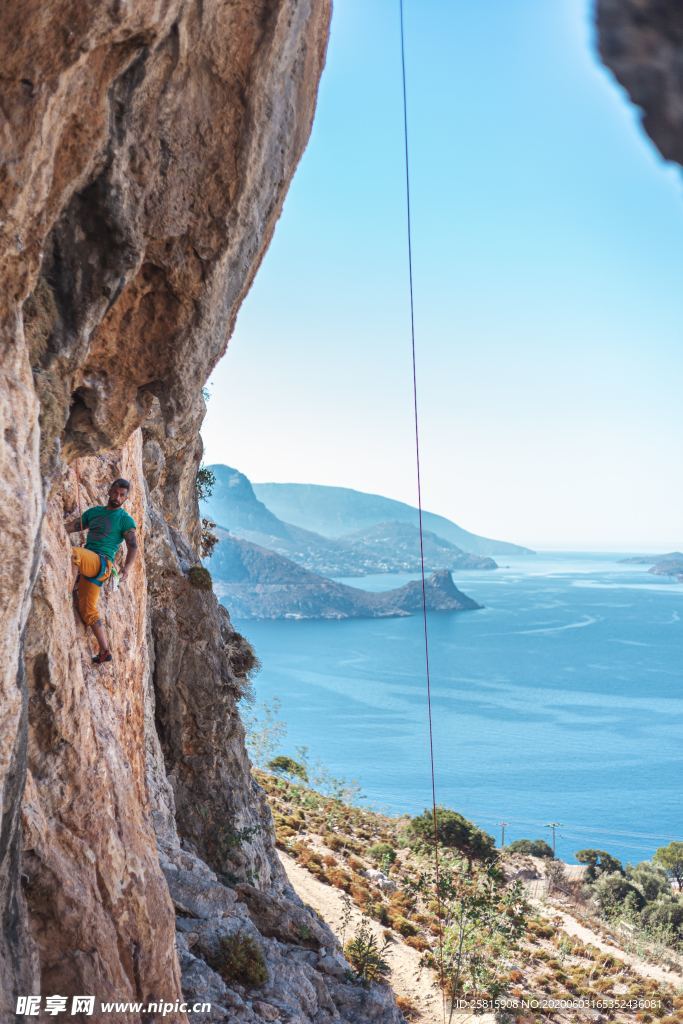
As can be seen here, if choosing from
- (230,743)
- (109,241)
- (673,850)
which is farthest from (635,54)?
(673,850)

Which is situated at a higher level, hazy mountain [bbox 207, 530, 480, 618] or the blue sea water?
hazy mountain [bbox 207, 530, 480, 618]

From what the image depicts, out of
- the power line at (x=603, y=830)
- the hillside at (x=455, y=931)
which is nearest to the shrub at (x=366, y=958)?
the hillside at (x=455, y=931)

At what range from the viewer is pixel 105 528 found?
7734 millimetres

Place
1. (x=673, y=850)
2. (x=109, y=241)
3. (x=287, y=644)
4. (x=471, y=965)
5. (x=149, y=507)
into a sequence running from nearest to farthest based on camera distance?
(x=109, y=241) → (x=149, y=507) → (x=471, y=965) → (x=673, y=850) → (x=287, y=644)

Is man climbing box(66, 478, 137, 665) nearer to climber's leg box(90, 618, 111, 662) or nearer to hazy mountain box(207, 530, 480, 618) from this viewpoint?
climber's leg box(90, 618, 111, 662)

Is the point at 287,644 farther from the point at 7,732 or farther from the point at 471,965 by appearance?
the point at 7,732

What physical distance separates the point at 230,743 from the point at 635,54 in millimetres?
14130

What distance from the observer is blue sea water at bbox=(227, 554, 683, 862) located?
219 feet

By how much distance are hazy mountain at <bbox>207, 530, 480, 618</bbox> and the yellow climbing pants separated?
476 ft

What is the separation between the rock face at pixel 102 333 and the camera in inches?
186

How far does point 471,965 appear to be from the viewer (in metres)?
18.7

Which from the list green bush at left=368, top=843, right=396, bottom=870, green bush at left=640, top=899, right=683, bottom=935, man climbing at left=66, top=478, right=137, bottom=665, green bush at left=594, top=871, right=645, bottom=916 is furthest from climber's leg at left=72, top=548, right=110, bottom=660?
green bush at left=594, top=871, right=645, bottom=916

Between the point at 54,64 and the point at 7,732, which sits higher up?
the point at 54,64

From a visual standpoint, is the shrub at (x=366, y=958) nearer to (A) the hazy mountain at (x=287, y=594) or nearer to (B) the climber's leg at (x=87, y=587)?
(B) the climber's leg at (x=87, y=587)
